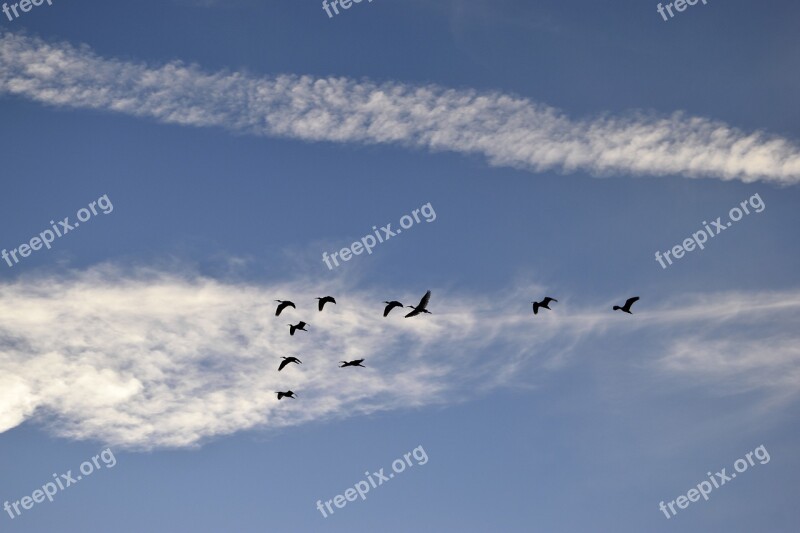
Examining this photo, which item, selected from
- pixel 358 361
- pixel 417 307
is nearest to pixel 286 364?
pixel 358 361

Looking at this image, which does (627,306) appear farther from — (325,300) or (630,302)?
(325,300)

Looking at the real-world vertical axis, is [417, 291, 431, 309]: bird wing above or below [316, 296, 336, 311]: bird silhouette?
below

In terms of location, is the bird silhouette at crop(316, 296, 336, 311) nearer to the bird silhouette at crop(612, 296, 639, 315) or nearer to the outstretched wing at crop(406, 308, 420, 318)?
the outstretched wing at crop(406, 308, 420, 318)

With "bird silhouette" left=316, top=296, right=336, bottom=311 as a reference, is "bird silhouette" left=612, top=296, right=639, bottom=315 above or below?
below

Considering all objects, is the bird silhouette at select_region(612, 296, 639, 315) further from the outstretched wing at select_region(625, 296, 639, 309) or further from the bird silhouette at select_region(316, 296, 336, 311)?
the bird silhouette at select_region(316, 296, 336, 311)

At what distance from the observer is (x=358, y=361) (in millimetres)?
124250

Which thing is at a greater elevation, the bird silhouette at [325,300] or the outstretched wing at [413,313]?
the bird silhouette at [325,300]

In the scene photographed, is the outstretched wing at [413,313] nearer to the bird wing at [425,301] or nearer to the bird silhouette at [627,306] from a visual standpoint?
the bird wing at [425,301]

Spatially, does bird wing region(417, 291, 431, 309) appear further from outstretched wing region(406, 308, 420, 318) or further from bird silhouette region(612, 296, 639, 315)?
bird silhouette region(612, 296, 639, 315)

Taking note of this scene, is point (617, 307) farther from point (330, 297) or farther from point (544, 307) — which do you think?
point (330, 297)

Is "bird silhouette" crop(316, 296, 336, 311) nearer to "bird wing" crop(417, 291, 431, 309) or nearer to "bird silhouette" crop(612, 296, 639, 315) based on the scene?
"bird wing" crop(417, 291, 431, 309)

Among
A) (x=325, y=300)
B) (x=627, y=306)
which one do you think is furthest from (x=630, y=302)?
(x=325, y=300)

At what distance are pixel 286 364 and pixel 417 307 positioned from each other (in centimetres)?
1853

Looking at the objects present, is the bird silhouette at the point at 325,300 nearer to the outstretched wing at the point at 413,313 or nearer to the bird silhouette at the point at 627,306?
the outstretched wing at the point at 413,313
